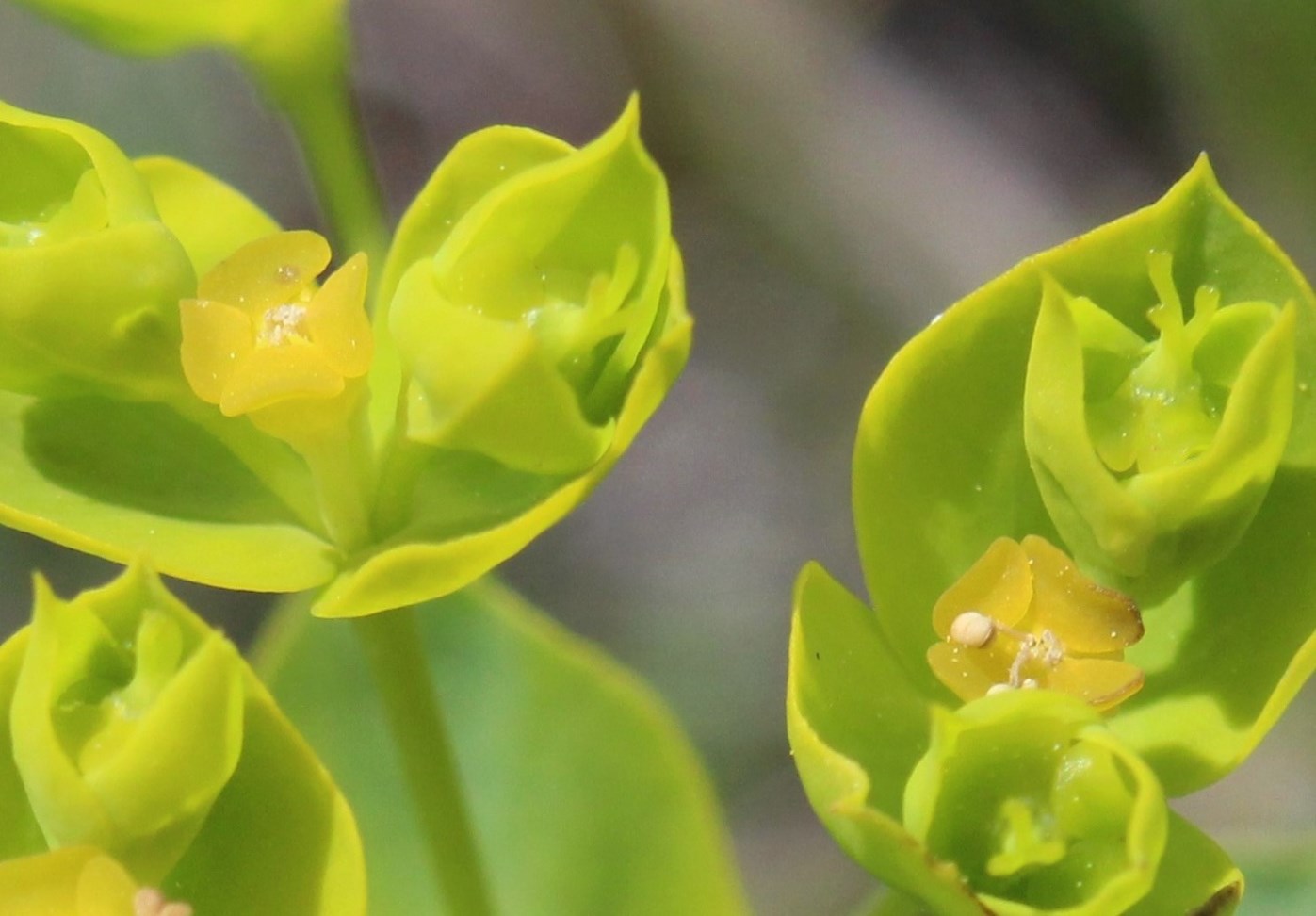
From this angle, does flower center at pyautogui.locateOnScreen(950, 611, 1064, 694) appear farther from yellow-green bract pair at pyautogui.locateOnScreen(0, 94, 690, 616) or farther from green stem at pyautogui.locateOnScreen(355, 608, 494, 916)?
green stem at pyautogui.locateOnScreen(355, 608, 494, 916)

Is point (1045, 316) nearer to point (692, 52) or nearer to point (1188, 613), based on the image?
point (1188, 613)

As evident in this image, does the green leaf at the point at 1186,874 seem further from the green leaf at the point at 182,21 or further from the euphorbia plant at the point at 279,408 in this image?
the green leaf at the point at 182,21

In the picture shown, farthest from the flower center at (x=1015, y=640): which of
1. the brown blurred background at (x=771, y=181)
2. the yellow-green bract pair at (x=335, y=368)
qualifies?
the brown blurred background at (x=771, y=181)

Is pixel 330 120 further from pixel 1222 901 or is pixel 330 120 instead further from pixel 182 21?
pixel 1222 901

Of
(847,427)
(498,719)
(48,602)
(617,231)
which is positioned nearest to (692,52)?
(847,427)

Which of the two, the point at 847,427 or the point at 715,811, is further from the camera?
the point at 847,427

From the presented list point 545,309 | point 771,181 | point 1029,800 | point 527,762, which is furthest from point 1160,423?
point 771,181

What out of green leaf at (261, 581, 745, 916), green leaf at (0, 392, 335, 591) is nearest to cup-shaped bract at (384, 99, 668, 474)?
green leaf at (0, 392, 335, 591)
